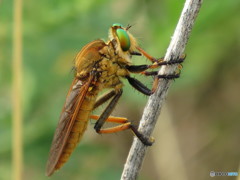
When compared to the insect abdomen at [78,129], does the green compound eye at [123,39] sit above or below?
above

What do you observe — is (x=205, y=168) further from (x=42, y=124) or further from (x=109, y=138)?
(x=42, y=124)

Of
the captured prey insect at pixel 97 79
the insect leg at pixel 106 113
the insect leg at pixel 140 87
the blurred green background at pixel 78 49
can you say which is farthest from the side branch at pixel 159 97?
the blurred green background at pixel 78 49

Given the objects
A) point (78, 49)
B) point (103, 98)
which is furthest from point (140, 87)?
point (78, 49)

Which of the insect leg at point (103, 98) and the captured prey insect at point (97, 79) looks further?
the insect leg at point (103, 98)

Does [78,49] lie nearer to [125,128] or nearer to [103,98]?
[103,98]

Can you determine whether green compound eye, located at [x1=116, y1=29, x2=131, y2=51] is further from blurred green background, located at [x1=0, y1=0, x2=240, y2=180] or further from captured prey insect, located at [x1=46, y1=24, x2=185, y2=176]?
blurred green background, located at [x1=0, y1=0, x2=240, y2=180]

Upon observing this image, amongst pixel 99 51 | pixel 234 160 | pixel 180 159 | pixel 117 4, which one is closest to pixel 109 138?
pixel 180 159

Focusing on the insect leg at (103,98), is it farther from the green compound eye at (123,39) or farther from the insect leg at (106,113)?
the green compound eye at (123,39)
